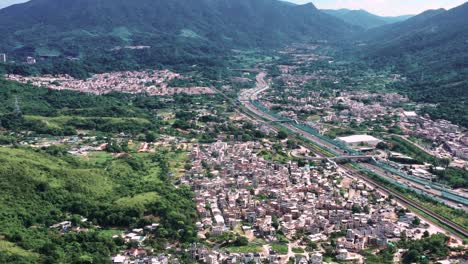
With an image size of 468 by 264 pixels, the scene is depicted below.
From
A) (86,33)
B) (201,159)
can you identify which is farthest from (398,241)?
(86,33)

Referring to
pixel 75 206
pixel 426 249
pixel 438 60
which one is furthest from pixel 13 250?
pixel 438 60

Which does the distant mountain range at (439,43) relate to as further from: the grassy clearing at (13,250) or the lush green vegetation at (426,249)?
the grassy clearing at (13,250)

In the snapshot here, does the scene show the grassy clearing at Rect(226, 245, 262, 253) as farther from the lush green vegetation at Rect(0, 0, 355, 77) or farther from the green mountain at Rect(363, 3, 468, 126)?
the lush green vegetation at Rect(0, 0, 355, 77)

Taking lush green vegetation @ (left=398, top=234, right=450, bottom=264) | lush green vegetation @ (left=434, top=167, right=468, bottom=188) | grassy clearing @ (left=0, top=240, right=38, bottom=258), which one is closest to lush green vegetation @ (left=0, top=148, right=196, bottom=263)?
grassy clearing @ (left=0, top=240, right=38, bottom=258)

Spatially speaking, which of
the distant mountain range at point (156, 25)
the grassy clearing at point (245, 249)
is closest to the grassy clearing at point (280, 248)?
the grassy clearing at point (245, 249)

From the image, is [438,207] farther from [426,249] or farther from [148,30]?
[148,30]

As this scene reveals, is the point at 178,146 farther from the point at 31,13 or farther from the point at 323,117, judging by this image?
the point at 31,13

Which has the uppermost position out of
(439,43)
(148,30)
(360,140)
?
(148,30)
